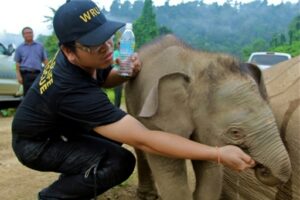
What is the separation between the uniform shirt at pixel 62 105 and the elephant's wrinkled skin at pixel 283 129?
110cm

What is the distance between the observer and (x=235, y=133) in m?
3.00

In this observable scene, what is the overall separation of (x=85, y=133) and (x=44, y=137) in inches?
12.5

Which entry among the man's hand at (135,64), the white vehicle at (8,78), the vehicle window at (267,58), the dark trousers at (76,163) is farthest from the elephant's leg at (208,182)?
the vehicle window at (267,58)

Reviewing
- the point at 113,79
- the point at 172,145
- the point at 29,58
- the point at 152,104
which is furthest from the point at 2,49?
the point at 172,145

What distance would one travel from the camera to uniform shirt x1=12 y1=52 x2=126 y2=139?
9.55 ft

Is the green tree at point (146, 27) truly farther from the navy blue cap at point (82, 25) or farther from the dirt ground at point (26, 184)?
the navy blue cap at point (82, 25)

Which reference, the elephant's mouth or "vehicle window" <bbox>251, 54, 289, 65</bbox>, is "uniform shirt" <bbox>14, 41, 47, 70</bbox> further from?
"vehicle window" <bbox>251, 54, 289, 65</bbox>

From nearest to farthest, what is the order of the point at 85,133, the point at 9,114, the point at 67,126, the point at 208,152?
the point at 208,152 < the point at 67,126 < the point at 85,133 < the point at 9,114

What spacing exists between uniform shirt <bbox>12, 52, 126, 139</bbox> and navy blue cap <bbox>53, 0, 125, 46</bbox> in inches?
9.0

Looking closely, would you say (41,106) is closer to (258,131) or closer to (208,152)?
(208,152)

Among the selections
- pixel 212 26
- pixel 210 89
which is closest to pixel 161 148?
pixel 210 89

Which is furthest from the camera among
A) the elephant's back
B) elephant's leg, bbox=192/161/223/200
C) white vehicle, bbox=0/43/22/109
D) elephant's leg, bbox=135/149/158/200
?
white vehicle, bbox=0/43/22/109

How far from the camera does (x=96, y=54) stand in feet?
9.64

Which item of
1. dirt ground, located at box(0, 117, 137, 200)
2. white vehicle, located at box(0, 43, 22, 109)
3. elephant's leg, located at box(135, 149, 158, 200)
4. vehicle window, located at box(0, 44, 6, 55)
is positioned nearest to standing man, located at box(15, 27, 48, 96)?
white vehicle, located at box(0, 43, 22, 109)
